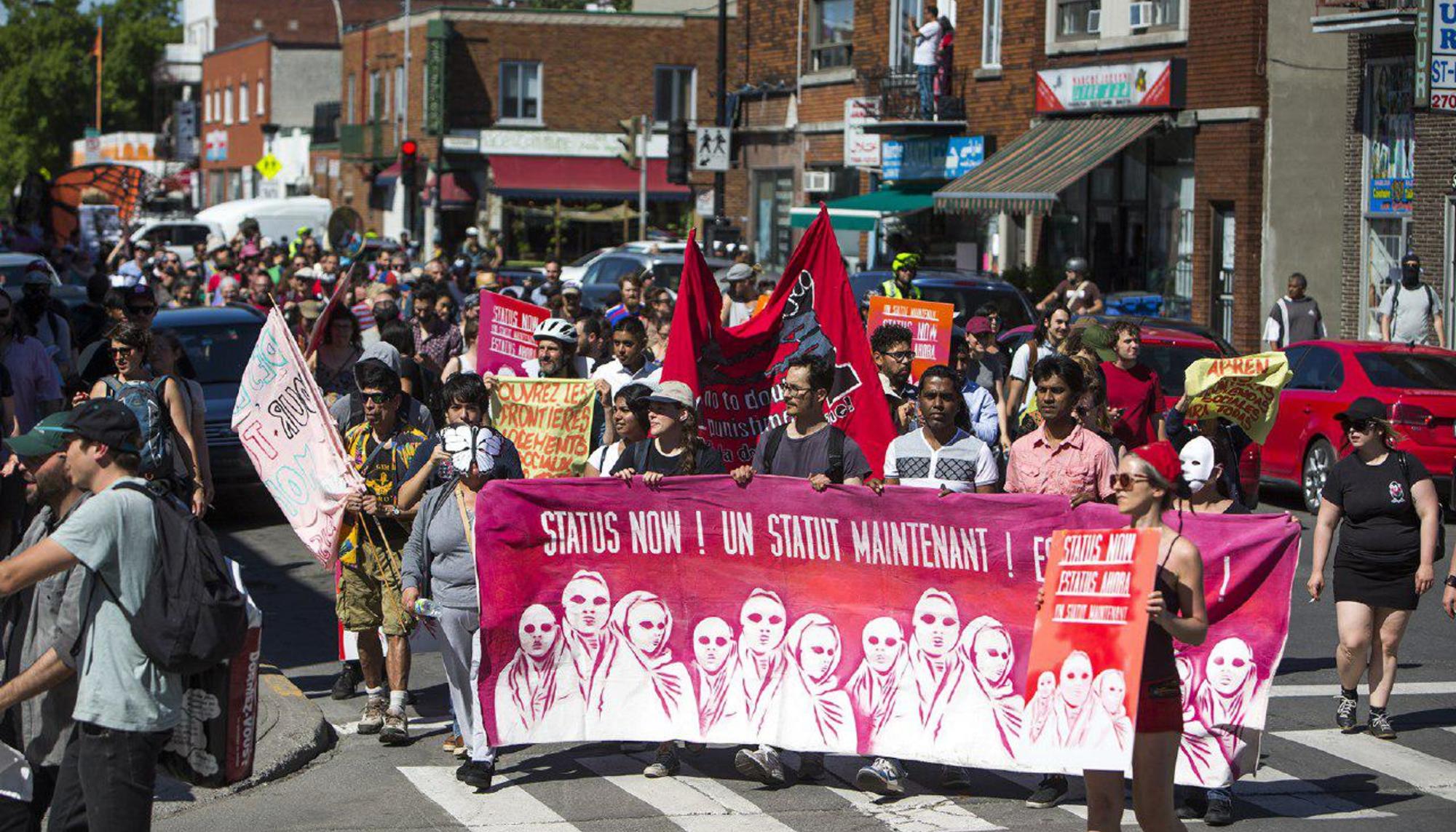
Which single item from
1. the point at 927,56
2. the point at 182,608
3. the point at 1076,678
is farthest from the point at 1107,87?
the point at 182,608

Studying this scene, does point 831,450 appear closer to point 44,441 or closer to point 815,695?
point 815,695

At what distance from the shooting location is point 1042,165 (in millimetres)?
29031

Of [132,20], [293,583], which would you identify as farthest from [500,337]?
[132,20]

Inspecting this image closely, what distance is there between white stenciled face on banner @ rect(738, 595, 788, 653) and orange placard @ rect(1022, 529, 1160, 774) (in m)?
1.68

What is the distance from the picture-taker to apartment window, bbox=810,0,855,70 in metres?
37.8

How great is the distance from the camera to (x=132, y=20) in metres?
92.8

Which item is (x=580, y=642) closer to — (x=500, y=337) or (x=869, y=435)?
(x=869, y=435)

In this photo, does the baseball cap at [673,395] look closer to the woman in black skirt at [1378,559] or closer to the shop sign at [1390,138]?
the woman in black skirt at [1378,559]

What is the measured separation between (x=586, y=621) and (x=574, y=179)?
4802cm

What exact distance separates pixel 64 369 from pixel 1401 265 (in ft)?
50.8

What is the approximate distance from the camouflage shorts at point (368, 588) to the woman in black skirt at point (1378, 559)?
4603mm

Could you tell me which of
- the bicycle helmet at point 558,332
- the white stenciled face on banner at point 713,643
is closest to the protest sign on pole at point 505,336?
the bicycle helmet at point 558,332

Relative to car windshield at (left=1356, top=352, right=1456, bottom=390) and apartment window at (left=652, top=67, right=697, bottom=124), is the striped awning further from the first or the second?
apartment window at (left=652, top=67, right=697, bottom=124)

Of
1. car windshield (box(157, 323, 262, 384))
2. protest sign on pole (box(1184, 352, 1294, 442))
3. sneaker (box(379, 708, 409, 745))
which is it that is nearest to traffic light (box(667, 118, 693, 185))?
car windshield (box(157, 323, 262, 384))
